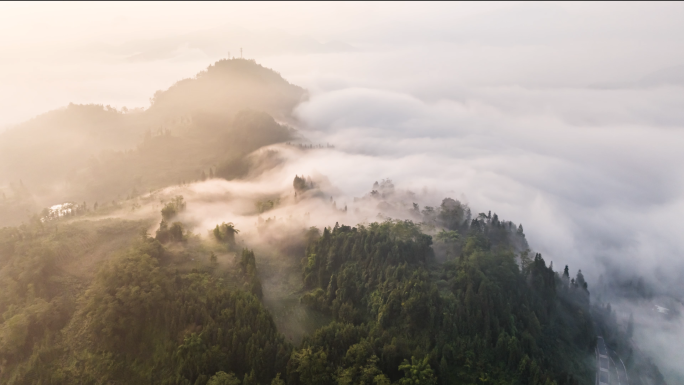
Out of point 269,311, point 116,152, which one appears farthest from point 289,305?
point 116,152

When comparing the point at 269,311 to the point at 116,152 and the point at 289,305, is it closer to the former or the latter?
the point at 289,305

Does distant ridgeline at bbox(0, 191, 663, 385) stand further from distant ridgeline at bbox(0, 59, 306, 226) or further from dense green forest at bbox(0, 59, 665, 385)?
distant ridgeline at bbox(0, 59, 306, 226)

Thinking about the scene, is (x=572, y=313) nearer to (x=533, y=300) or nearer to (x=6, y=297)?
(x=533, y=300)

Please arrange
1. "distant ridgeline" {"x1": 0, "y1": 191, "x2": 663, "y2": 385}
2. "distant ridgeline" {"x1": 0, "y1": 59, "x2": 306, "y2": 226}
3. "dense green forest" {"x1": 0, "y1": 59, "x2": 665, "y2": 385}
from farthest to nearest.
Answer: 1. "distant ridgeline" {"x1": 0, "y1": 59, "x2": 306, "y2": 226}
2. "dense green forest" {"x1": 0, "y1": 59, "x2": 665, "y2": 385}
3. "distant ridgeline" {"x1": 0, "y1": 191, "x2": 663, "y2": 385}

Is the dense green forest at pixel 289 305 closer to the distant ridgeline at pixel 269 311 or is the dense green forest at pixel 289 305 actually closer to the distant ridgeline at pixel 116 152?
the distant ridgeline at pixel 269 311

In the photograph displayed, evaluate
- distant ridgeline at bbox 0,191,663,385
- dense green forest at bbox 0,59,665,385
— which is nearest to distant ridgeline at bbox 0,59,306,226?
dense green forest at bbox 0,59,665,385
